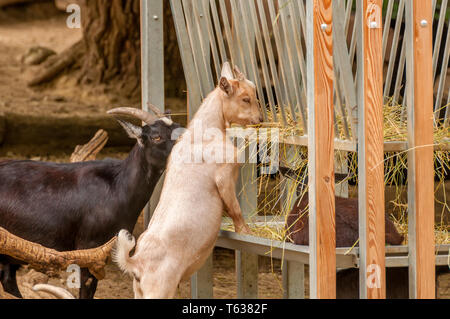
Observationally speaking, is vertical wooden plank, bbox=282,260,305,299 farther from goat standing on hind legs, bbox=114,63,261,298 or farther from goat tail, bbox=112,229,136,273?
goat tail, bbox=112,229,136,273

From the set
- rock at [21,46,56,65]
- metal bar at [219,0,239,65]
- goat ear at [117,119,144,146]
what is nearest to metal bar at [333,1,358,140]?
metal bar at [219,0,239,65]

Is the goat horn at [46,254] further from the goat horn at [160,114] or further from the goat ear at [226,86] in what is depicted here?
the goat ear at [226,86]

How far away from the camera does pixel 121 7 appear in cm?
870

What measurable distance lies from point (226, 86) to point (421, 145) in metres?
1.10

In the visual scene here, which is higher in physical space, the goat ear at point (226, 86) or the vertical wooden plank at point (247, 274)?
the goat ear at point (226, 86)

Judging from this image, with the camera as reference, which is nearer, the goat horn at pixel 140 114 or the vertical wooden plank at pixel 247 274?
the goat horn at pixel 140 114

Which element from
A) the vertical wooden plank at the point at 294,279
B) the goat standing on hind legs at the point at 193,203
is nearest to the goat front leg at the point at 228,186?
the goat standing on hind legs at the point at 193,203

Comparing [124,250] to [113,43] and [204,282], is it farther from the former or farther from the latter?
[113,43]

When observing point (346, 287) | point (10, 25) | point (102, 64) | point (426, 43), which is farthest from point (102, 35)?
point (426, 43)

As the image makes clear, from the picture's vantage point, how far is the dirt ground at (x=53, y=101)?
760cm

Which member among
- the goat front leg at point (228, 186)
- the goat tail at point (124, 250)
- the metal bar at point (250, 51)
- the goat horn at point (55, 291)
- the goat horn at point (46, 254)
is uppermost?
the metal bar at point (250, 51)

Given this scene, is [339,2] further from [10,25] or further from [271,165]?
[10,25]

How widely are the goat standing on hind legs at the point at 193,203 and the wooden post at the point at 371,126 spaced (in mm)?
844

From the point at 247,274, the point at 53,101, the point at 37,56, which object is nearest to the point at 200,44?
the point at 247,274
